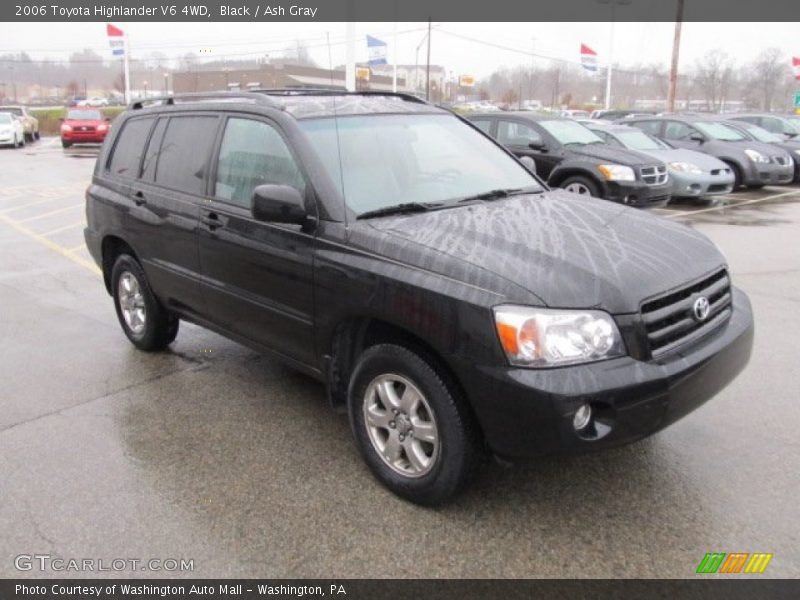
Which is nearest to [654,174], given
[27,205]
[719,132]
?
[719,132]

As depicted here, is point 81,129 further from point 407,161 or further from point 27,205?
point 407,161

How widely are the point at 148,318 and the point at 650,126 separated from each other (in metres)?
13.5

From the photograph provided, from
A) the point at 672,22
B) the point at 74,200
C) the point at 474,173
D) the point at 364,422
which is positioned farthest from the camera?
the point at 672,22

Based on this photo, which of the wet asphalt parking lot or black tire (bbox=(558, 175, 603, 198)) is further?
black tire (bbox=(558, 175, 603, 198))

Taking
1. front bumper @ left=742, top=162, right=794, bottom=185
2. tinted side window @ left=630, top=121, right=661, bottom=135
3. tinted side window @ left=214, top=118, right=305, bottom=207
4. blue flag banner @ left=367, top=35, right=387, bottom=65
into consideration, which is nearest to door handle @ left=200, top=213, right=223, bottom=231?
tinted side window @ left=214, top=118, right=305, bottom=207

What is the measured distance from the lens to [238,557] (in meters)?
2.84

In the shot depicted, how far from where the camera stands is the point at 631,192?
35.2 ft

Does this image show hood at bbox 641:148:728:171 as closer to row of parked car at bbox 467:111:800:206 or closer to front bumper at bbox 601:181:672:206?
row of parked car at bbox 467:111:800:206

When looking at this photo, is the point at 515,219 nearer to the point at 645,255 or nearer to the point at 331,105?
the point at 645,255

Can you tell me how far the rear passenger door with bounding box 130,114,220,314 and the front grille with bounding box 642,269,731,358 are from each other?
2729 mm

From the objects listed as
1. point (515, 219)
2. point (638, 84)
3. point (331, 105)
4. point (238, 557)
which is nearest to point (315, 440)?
point (238, 557)

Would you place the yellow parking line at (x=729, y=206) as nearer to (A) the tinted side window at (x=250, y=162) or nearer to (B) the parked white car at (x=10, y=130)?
(A) the tinted side window at (x=250, y=162)

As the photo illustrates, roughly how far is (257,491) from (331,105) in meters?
2.19

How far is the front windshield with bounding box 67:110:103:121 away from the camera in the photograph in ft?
94.1
